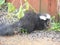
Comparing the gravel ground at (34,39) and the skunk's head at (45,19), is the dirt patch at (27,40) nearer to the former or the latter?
the gravel ground at (34,39)

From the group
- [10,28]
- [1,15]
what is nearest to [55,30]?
[10,28]

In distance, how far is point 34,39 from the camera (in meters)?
4.54

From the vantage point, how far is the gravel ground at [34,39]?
4.33m

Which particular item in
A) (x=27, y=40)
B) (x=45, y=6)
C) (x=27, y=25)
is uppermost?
(x=45, y=6)

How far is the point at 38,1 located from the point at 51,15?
1.39 feet

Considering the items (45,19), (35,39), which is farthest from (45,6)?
(35,39)

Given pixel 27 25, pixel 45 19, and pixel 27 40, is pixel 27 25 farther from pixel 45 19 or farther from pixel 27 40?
pixel 27 40

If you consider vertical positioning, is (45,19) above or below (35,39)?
above

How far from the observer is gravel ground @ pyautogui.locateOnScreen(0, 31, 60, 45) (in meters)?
4.33

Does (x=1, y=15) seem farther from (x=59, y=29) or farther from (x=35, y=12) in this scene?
(x=59, y=29)

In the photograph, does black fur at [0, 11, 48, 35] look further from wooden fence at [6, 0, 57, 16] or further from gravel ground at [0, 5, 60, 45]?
wooden fence at [6, 0, 57, 16]

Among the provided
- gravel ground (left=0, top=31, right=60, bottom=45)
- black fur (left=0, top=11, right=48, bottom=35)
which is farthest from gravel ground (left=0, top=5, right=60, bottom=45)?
black fur (left=0, top=11, right=48, bottom=35)

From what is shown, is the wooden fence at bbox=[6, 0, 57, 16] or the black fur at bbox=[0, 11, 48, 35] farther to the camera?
the wooden fence at bbox=[6, 0, 57, 16]

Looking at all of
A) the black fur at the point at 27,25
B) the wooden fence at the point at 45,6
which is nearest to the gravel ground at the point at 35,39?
the black fur at the point at 27,25
